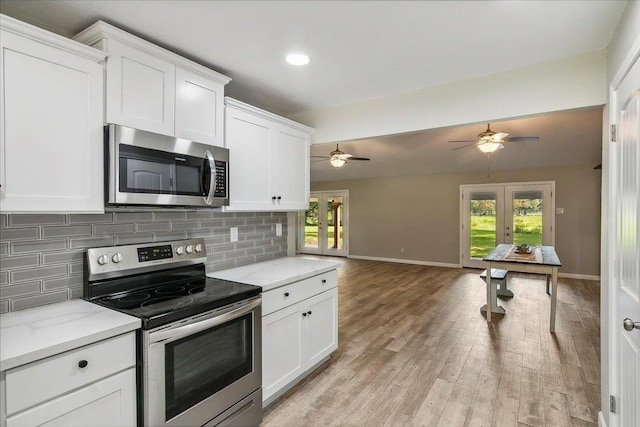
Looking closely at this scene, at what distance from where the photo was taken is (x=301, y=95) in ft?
9.56

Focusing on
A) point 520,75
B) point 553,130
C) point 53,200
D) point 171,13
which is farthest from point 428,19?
point 553,130

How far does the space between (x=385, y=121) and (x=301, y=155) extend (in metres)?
0.82

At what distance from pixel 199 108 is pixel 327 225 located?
7.77 meters

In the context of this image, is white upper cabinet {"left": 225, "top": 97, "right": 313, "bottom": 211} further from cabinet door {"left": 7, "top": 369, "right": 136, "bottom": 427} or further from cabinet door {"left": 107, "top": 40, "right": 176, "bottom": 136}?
cabinet door {"left": 7, "top": 369, "right": 136, "bottom": 427}

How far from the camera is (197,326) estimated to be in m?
1.74

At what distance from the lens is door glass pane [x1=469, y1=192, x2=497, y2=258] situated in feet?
24.7

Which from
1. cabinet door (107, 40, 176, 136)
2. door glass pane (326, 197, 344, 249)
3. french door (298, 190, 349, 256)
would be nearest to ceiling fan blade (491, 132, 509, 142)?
cabinet door (107, 40, 176, 136)

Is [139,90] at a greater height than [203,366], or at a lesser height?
greater

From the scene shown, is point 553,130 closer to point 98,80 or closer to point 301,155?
point 301,155

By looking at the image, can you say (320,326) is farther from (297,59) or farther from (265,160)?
(297,59)

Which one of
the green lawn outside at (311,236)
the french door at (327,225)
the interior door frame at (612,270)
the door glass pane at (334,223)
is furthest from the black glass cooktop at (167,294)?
the green lawn outside at (311,236)

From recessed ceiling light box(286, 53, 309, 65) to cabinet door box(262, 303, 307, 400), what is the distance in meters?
1.69

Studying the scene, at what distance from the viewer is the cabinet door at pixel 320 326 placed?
267cm

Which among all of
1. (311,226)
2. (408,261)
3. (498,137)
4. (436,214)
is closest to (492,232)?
(436,214)
